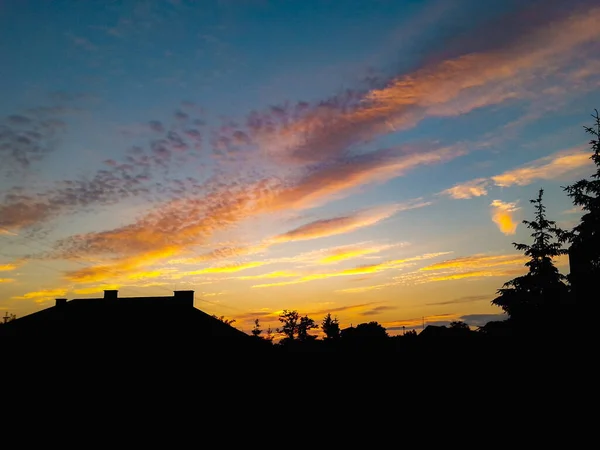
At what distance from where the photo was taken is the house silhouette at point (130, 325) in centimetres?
2628

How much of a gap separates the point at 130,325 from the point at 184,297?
550 cm

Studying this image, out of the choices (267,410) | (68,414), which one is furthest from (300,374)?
(68,414)

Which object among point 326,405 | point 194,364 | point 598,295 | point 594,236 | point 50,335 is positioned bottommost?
point 326,405

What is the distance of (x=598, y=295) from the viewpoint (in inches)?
874

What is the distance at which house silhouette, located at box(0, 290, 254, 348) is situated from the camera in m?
26.3

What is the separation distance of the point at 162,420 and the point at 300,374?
10.2 metres

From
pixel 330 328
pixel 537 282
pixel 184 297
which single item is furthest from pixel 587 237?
pixel 330 328

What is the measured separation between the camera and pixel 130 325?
88.7ft

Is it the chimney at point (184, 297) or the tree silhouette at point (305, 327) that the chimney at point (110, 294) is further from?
the tree silhouette at point (305, 327)

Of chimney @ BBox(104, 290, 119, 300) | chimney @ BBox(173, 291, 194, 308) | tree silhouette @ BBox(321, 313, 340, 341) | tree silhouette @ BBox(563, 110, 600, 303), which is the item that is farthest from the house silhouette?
tree silhouette @ BBox(321, 313, 340, 341)

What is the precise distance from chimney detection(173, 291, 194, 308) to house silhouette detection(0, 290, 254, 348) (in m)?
0.87

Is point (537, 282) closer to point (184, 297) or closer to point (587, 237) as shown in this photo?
point (587, 237)

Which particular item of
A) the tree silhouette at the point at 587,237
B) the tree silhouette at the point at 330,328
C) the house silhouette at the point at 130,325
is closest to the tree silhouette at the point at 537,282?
the tree silhouette at the point at 587,237

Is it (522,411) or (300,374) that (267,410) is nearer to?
(300,374)
